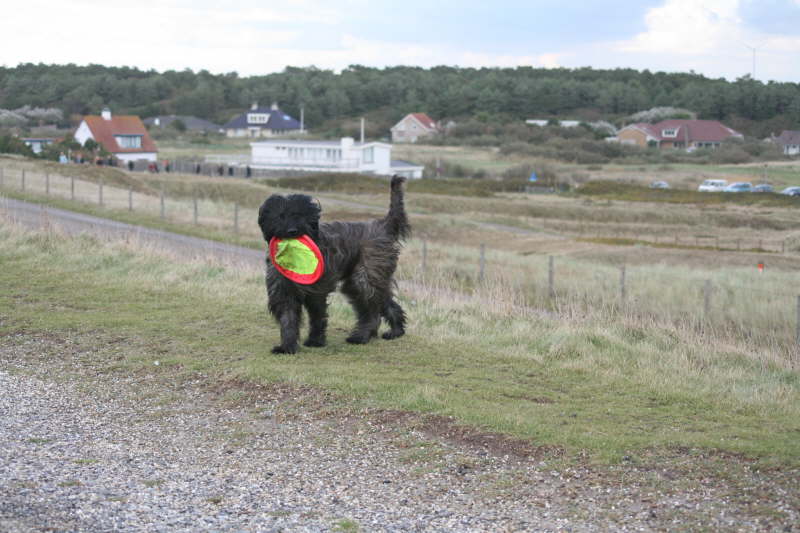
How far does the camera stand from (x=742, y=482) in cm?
614

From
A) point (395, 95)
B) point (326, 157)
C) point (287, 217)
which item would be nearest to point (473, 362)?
point (287, 217)

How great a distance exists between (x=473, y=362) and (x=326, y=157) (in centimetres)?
6754

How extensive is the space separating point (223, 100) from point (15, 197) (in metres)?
121

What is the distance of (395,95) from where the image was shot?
150500 mm

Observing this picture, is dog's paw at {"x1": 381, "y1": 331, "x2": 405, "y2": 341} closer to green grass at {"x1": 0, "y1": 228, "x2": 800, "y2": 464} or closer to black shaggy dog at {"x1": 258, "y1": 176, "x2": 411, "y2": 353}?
black shaggy dog at {"x1": 258, "y1": 176, "x2": 411, "y2": 353}

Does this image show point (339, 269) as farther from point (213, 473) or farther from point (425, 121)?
point (425, 121)

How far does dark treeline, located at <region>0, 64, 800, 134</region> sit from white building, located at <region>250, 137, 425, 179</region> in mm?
53474

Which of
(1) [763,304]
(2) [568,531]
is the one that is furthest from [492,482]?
(1) [763,304]

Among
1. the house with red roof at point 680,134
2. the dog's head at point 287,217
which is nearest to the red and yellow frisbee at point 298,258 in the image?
the dog's head at point 287,217

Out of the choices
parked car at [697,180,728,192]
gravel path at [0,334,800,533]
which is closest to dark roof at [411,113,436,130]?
parked car at [697,180,728,192]

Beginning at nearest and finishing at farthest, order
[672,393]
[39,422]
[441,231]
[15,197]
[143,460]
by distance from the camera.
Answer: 1. [143,460]
2. [39,422]
3. [672,393]
4. [15,197]
5. [441,231]

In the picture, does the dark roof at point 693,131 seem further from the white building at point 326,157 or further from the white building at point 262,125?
the white building at point 326,157

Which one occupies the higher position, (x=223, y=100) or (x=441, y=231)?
(x=223, y=100)

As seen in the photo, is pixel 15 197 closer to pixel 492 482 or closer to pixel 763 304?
pixel 763 304
